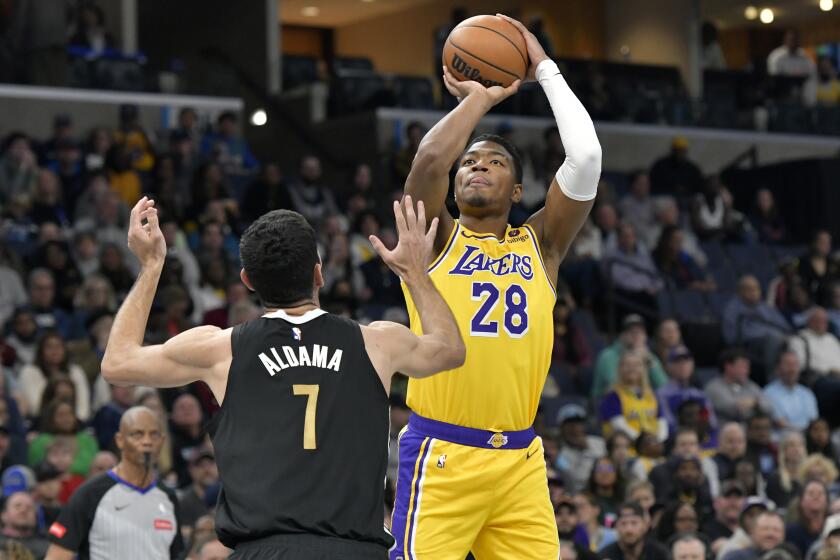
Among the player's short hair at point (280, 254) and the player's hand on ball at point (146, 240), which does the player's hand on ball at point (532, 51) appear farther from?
the player's hand on ball at point (146, 240)

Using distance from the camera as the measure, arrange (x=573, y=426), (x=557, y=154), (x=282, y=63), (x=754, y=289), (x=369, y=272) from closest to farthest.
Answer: (x=573, y=426), (x=369, y=272), (x=754, y=289), (x=557, y=154), (x=282, y=63)

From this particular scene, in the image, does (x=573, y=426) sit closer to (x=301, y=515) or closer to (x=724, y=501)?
(x=724, y=501)

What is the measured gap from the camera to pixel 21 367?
1177cm

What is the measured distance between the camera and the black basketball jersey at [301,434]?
4.47m

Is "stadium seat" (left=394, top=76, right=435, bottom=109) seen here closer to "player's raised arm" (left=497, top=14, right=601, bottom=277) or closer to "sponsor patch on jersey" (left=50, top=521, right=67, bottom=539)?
"sponsor patch on jersey" (left=50, top=521, right=67, bottom=539)

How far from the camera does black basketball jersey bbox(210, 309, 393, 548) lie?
447 centimetres

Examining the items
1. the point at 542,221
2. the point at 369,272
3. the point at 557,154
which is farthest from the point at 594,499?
the point at 557,154

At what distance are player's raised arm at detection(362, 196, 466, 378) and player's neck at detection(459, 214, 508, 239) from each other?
1.33m

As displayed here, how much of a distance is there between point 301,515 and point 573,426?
827 cm

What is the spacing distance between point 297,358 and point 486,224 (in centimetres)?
179

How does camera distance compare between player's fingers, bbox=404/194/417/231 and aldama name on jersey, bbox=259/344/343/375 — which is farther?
player's fingers, bbox=404/194/417/231

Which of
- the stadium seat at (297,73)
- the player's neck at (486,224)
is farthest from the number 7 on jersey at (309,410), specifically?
the stadium seat at (297,73)

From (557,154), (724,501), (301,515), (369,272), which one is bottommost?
(724,501)

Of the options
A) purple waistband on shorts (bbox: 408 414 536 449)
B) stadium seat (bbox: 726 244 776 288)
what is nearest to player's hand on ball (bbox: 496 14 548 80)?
purple waistband on shorts (bbox: 408 414 536 449)
